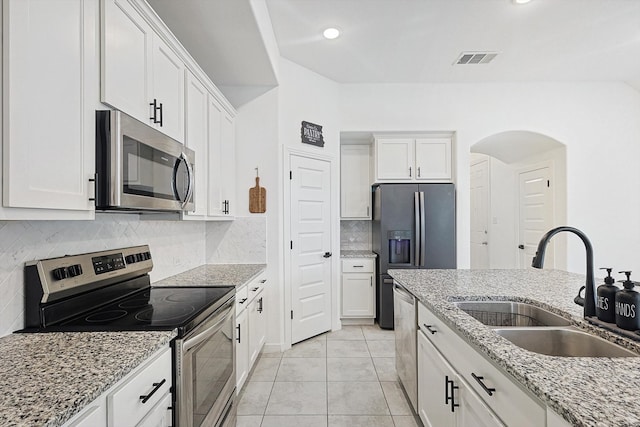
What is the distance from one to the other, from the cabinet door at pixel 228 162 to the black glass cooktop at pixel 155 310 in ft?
3.48

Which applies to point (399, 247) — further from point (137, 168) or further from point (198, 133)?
point (137, 168)

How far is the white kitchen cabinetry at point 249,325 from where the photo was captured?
2336 mm

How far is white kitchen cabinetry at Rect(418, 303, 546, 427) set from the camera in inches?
36.6

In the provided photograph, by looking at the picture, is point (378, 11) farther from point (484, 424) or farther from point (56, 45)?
point (484, 424)

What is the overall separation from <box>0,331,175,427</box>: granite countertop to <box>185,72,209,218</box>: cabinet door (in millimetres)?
1073

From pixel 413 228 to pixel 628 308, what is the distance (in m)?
2.76

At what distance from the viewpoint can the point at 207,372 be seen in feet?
5.24

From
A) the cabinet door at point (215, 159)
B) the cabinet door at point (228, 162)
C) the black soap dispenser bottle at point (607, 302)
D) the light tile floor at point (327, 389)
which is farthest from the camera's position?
the cabinet door at point (228, 162)

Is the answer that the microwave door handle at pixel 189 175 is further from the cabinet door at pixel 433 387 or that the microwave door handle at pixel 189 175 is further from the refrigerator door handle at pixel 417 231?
the refrigerator door handle at pixel 417 231

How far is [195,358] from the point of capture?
1.45 metres

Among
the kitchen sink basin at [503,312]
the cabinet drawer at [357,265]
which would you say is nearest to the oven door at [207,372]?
the kitchen sink basin at [503,312]

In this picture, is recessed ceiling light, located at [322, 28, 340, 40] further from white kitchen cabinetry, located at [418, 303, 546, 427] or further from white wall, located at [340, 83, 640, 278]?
white kitchen cabinetry, located at [418, 303, 546, 427]

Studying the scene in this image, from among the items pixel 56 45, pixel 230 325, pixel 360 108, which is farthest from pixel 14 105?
pixel 360 108

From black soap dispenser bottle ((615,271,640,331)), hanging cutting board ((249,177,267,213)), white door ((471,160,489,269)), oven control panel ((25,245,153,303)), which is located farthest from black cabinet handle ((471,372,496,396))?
white door ((471,160,489,269))
